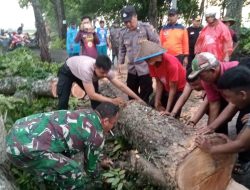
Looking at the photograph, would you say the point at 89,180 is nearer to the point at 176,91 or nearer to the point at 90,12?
the point at 176,91

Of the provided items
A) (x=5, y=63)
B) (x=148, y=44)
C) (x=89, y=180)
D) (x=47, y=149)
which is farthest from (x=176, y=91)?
(x=5, y=63)

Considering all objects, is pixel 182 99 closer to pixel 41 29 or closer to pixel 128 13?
pixel 128 13

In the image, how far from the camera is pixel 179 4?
62.1ft

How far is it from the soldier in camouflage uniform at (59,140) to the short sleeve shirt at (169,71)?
1.24m

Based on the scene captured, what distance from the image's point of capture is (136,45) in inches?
220

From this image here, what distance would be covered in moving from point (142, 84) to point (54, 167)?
8.21 ft

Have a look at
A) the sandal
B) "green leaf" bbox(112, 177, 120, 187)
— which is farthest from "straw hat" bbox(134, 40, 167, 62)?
the sandal

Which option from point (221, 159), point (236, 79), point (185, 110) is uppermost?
point (236, 79)

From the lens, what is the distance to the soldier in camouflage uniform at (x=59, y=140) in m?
3.42

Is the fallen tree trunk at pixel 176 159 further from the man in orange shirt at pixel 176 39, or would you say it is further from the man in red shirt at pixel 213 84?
the man in orange shirt at pixel 176 39

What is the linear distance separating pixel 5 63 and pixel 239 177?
632cm

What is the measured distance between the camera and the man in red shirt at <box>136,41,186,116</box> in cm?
436

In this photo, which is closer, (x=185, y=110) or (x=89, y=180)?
(x=89, y=180)

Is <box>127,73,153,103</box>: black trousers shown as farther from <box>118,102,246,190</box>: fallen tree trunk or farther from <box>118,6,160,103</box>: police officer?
<box>118,102,246,190</box>: fallen tree trunk
